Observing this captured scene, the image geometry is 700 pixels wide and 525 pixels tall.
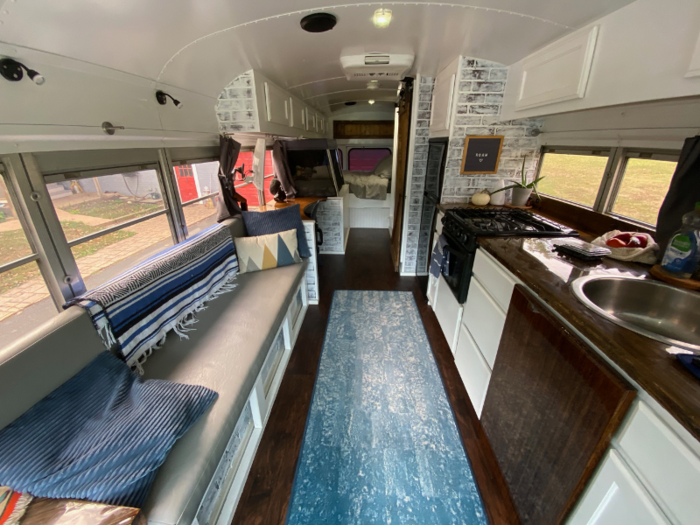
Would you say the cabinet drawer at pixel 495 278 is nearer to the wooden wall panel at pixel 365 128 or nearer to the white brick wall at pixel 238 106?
the white brick wall at pixel 238 106

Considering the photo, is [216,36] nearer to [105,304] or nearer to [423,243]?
[105,304]

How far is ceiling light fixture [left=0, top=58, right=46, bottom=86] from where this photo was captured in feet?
3.05

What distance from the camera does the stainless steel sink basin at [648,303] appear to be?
3.42ft

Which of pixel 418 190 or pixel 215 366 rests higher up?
pixel 418 190

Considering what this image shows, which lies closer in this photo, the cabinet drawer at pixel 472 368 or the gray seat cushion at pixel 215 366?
the gray seat cushion at pixel 215 366

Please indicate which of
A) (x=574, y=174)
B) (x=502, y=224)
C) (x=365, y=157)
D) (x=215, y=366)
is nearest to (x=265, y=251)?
(x=215, y=366)

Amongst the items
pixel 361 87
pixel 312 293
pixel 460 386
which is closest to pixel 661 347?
pixel 460 386

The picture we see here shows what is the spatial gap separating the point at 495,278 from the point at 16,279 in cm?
211

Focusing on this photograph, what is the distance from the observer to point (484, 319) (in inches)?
61.4

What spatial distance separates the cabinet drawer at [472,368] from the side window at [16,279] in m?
2.03

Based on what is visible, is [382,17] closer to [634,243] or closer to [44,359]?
[634,243]

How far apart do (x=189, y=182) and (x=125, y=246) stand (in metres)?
1.10

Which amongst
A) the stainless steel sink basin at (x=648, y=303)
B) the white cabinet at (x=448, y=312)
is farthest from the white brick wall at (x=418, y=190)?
the stainless steel sink basin at (x=648, y=303)

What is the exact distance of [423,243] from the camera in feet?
10.9
